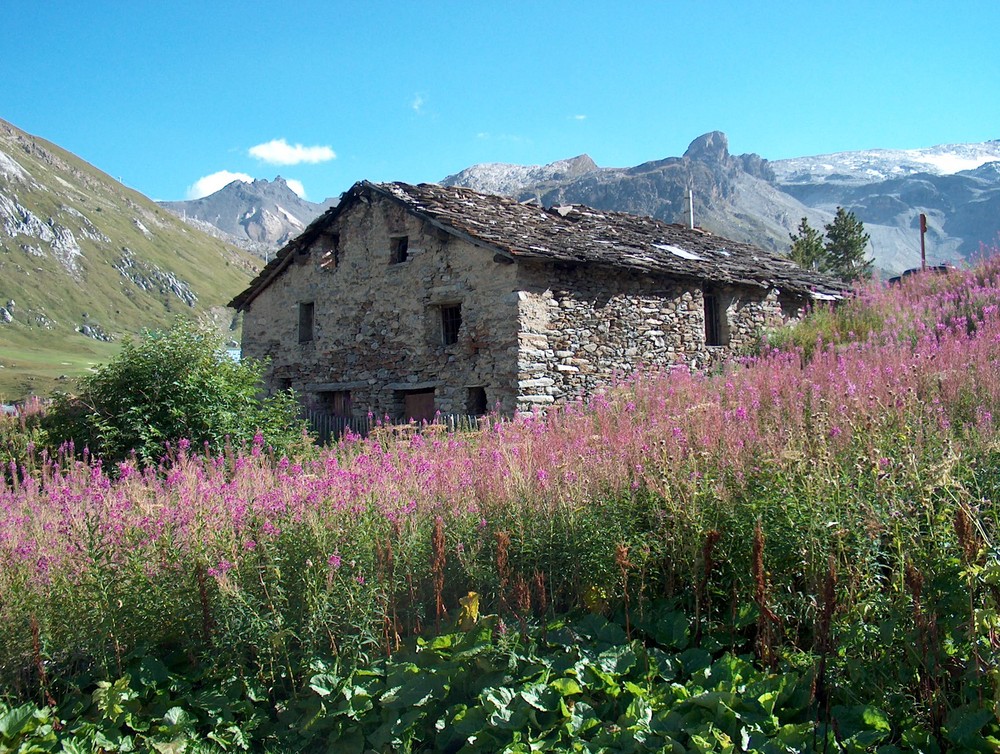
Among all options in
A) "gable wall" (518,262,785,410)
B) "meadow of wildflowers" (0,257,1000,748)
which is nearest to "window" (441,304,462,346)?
"gable wall" (518,262,785,410)

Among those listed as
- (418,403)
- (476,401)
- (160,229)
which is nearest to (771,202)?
(160,229)

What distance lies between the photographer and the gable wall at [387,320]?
1414 cm

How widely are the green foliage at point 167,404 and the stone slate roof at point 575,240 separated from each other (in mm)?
5380

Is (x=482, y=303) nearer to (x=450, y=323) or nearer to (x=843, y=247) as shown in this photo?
(x=450, y=323)

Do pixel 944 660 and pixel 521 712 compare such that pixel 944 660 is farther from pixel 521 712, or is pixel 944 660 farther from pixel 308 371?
pixel 308 371

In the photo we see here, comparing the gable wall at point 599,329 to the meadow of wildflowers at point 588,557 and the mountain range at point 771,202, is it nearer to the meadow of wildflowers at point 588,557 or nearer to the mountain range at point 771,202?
the meadow of wildflowers at point 588,557

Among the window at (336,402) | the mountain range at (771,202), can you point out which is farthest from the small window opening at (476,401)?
the mountain range at (771,202)

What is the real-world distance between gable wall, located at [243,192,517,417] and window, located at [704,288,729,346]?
560 cm

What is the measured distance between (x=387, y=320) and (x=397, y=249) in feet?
5.53

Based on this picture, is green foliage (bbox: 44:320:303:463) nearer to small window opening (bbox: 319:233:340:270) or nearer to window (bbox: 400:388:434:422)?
window (bbox: 400:388:434:422)

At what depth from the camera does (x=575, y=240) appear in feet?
50.5

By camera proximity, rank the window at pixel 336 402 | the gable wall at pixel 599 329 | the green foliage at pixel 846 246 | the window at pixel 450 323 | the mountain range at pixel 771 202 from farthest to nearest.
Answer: the mountain range at pixel 771 202
the green foliage at pixel 846 246
the window at pixel 336 402
the window at pixel 450 323
the gable wall at pixel 599 329

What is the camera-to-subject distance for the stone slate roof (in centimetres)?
1438

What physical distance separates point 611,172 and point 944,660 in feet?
667
